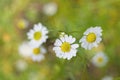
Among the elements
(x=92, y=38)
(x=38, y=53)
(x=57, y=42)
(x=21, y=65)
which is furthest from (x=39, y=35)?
(x=21, y=65)

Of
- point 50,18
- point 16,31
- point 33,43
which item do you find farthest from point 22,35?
point 33,43

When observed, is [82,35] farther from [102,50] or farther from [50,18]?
[50,18]

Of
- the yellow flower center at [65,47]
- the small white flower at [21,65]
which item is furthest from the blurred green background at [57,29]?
the yellow flower center at [65,47]

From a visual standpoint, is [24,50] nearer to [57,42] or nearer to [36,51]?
[36,51]

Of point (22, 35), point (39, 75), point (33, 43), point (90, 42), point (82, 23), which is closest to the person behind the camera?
point (90, 42)

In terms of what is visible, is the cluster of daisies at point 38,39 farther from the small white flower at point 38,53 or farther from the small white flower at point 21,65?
the small white flower at point 21,65

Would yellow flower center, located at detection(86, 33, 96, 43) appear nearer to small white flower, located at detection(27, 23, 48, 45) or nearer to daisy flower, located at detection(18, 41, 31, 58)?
small white flower, located at detection(27, 23, 48, 45)
